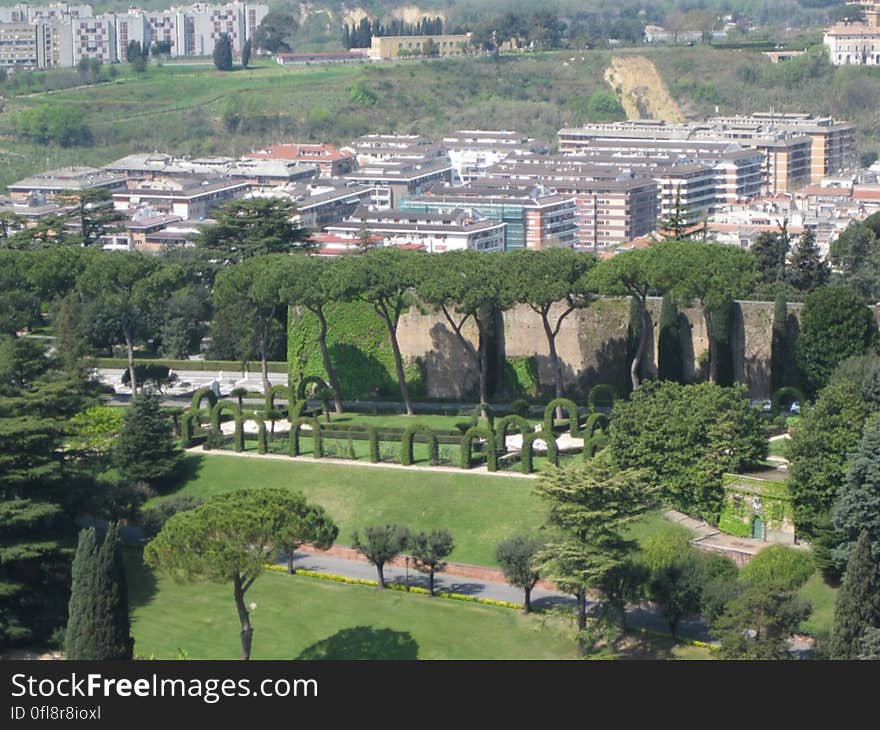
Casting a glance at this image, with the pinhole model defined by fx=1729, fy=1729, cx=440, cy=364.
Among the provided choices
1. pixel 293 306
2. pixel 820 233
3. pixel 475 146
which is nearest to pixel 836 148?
pixel 475 146

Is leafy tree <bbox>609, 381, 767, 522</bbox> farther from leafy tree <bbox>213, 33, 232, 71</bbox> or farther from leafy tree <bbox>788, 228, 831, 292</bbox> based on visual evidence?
leafy tree <bbox>213, 33, 232, 71</bbox>

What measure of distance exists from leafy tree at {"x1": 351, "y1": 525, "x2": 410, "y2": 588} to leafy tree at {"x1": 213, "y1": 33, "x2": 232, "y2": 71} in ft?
452

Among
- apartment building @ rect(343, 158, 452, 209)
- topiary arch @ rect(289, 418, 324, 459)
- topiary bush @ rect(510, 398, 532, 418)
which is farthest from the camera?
apartment building @ rect(343, 158, 452, 209)

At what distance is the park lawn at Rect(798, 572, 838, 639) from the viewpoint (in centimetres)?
3393

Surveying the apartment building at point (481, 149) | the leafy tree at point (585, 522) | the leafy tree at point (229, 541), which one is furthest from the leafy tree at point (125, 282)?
the apartment building at point (481, 149)

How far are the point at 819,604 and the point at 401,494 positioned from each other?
11.2 meters

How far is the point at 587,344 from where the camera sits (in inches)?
1980

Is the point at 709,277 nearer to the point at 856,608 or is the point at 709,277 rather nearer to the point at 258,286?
the point at 258,286

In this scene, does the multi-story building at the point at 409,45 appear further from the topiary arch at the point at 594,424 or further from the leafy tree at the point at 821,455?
the leafy tree at the point at 821,455

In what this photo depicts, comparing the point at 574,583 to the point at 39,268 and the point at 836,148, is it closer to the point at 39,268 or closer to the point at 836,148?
the point at 39,268

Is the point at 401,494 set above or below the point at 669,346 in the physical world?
below

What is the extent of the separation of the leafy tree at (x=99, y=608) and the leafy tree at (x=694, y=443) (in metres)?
12.7

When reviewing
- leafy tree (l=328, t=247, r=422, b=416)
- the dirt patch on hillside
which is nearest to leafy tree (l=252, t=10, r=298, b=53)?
the dirt patch on hillside

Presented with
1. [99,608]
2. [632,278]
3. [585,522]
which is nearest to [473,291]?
[632,278]
